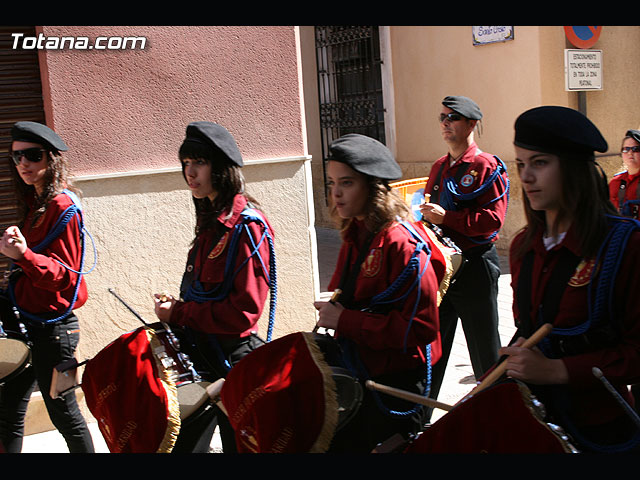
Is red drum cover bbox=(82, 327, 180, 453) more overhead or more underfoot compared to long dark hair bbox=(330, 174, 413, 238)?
more underfoot

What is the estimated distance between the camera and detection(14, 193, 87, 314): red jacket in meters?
3.75

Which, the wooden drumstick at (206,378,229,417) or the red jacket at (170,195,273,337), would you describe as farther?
the red jacket at (170,195,273,337)

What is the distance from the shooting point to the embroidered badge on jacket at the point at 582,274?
2.14 m

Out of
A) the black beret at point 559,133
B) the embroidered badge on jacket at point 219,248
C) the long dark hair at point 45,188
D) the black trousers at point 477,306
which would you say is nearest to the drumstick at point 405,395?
the black beret at point 559,133

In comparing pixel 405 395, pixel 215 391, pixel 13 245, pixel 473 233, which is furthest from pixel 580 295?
pixel 13 245

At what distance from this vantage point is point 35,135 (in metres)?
3.85

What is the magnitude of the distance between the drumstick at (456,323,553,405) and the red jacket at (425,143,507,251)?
222cm

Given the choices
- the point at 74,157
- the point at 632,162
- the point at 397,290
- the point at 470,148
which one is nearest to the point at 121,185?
the point at 74,157

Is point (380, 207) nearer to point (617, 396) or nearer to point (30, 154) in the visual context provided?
point (617, 396)

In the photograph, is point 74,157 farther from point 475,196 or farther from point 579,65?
point 579,65

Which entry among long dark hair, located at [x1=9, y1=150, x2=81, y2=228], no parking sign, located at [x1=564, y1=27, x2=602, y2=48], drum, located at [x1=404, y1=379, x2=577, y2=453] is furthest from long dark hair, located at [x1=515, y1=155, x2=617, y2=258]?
no parking sign, located at [x1=564, y1=27, x2=602, y2=48]

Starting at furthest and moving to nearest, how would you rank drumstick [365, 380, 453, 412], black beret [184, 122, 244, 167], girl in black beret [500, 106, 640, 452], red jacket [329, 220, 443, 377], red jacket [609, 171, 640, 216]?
red jacket [609, 171, 640, 216] < black beret [184, 122, 244, 167] < red jacket [329, 220, 443, 377] < drumstick [365, 380, 453, 412] < girl in black beret [500, 106, 640, 452]

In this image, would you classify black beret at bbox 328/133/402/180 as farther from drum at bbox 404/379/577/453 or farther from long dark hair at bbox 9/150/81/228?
long dark hair at bbox 9/150/81/228

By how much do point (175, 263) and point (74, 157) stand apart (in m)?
1.06
